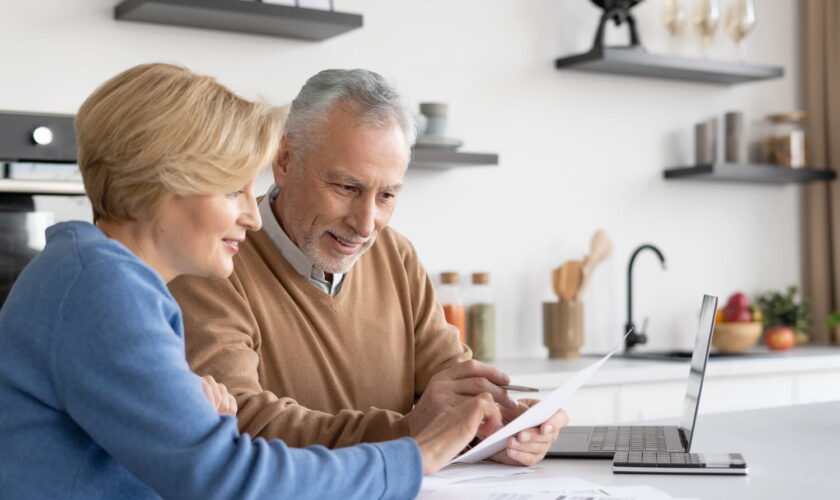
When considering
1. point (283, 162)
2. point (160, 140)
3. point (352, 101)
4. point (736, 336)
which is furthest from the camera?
point (736, 336)

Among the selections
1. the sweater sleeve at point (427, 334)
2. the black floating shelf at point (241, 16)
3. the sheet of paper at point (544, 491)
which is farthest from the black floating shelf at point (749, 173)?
the sheet of paper at point (544, 491)

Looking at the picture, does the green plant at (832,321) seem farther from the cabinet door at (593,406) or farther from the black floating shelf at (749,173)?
the cabinet door at (593,406)

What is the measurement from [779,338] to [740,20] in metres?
1.29

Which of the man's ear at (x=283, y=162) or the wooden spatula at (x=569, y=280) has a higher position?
the man's ear at (x=283, y=162)

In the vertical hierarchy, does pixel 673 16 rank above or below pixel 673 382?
above

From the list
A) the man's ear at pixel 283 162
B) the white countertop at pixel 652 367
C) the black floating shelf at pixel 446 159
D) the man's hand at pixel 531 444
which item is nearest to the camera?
the man's hand at pixel 531 444

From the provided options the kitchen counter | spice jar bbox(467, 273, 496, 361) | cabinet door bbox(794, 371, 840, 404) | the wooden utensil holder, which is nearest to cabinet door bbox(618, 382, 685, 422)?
the kitchen counter

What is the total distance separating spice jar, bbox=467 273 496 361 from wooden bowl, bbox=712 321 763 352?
99 cm

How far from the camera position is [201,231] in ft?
4.21

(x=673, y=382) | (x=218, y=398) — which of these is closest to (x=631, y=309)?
(x=673, y=382)

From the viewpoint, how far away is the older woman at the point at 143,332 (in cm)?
110

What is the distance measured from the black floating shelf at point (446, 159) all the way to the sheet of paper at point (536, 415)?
189 centimetres

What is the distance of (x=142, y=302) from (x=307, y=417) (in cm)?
66

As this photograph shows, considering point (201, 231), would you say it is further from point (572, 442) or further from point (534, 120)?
point (534, 120)
